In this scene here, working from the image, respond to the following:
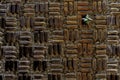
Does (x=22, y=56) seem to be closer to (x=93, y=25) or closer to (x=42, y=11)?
(x=42, y=11)

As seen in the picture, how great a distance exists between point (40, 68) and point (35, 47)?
0.22m

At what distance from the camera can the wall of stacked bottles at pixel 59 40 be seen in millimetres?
3488

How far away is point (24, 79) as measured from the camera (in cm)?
349

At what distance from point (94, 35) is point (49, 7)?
1.78 ft

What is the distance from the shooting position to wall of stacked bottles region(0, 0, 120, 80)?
3488 millimetres

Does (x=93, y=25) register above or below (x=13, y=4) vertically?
below

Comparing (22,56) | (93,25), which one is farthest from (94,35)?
(22,56)

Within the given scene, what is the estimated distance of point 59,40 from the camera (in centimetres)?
354

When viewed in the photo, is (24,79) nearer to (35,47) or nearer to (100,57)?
(35,47)

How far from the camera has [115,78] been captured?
346cm

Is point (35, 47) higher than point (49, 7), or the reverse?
point (49, 7)

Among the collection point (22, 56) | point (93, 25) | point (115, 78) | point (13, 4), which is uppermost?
point (13, 4)

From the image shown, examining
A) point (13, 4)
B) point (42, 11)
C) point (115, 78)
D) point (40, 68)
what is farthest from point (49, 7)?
point (115, 78)

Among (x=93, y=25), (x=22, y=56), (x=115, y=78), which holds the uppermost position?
(x=93, y=25)
